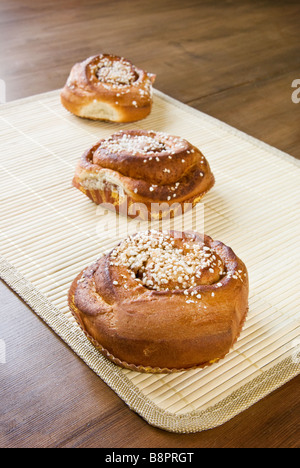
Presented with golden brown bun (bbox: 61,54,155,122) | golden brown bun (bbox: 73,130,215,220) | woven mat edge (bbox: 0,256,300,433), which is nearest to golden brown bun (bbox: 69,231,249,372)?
woven mat edge (bbox: 0,256,300,433)

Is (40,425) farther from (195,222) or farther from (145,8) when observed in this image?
(145,8)

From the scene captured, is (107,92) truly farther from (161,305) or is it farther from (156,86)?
(161,305)

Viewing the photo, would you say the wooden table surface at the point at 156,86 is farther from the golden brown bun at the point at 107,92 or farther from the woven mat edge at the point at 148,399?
the golden brown bun at the point at 107,92

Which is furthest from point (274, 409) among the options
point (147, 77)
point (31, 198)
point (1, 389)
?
point (147, 77)

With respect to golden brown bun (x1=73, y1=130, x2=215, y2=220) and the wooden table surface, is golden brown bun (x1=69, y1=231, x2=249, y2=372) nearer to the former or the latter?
the wooden table surface

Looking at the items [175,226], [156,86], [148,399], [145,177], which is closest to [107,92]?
[156,86]

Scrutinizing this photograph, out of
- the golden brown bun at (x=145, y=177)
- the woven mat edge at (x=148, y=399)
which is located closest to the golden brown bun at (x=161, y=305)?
the woven mat edge at (x=148, y=399)
